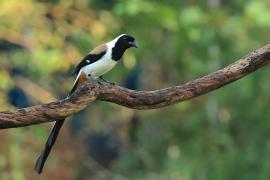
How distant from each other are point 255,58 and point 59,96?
25.7ft

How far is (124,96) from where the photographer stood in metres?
4.16

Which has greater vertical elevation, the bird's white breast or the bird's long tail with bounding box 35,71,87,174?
the bird's white breast

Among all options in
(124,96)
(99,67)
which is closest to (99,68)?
(99,67)

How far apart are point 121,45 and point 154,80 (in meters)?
7.86

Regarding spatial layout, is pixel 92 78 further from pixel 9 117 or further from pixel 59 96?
pixel 59 96

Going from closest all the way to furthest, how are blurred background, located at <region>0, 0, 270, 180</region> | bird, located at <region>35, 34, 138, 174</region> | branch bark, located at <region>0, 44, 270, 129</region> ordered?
1. branch bark, located at <region>0, 44, 270, 129</region>
2. bird, located at <region>35, 34, 138, 174</region>
3. blurred background, located at <region>0, 0, 270, 180</region>

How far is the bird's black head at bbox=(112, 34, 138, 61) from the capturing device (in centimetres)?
458

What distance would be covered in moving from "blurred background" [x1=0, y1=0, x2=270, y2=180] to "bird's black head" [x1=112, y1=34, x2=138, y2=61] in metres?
4.86

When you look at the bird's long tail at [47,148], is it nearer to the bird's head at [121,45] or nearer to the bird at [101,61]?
the bird at [101,61]

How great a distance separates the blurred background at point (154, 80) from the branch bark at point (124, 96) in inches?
199

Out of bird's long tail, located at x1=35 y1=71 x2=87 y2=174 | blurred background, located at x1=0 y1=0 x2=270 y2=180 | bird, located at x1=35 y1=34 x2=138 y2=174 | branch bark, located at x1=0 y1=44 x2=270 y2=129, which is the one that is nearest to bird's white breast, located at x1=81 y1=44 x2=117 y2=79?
bird, located at x1=35 y1=34 x2=138 y2=174

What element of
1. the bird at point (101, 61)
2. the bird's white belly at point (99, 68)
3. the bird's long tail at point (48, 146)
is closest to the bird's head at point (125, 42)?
the bird at point (101, 61)

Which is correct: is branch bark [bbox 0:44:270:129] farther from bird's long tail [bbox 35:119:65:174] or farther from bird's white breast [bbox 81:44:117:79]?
bird's white breast [bbox 81:44:117:79]

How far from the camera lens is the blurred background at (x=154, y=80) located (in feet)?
33.1
